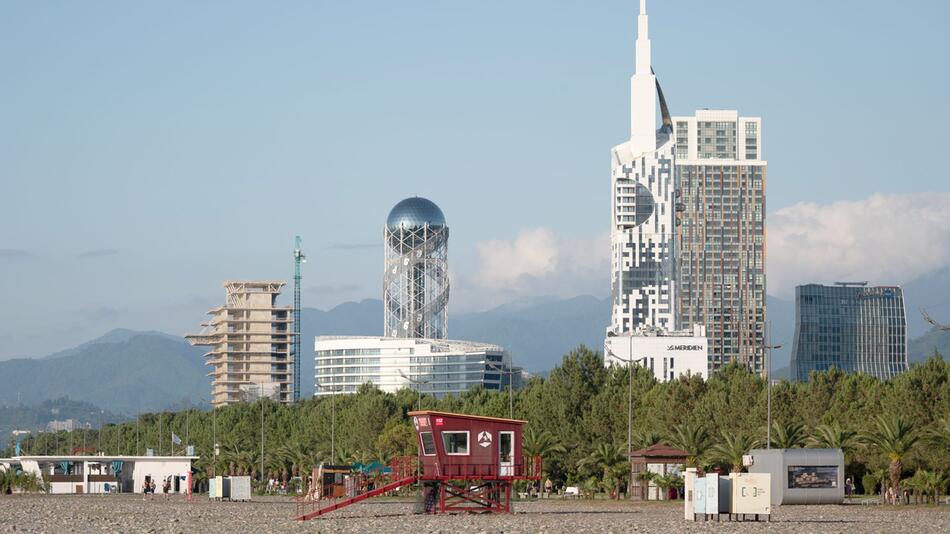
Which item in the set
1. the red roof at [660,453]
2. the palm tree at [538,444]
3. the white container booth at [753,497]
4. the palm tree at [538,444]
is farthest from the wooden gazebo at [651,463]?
the white container booth at [753,497]

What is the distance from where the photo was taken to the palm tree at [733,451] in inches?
3039

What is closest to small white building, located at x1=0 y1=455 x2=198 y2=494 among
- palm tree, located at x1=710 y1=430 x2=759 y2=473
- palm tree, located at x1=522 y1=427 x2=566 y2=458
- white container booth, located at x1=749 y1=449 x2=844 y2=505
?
palm tree, located at x1=522 y1=427 x2=566 y2=458

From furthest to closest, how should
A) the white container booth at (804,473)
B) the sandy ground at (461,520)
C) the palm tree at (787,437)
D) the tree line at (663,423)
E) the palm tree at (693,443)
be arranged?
the palm tree at (693,443) < the palm tree at (787,437) < the tree line at (663,423) < the white container booth at (804,473) < the sandy ground at (461,520)

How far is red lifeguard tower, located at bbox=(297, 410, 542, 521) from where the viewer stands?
195ft

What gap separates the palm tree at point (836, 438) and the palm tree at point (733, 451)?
3.74 m

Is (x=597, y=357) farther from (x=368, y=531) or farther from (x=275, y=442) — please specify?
(x=368, y=531)

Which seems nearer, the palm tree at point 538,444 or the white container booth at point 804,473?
the white container booth at point 804,473

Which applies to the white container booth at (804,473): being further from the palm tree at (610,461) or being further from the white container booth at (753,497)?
the palm tree at (610,461)

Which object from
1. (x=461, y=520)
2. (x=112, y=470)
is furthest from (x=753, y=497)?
(x=112, y=470)

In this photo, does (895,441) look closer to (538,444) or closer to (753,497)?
(753,497)

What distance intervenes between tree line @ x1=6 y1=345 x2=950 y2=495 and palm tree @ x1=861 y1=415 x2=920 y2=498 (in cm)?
8

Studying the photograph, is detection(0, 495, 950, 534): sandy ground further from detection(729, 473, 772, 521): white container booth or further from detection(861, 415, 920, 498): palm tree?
detection(861, 415, 920, 498): palm tree

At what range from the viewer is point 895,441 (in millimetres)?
70625

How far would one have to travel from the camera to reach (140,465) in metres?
126
